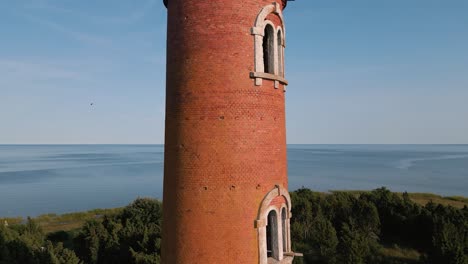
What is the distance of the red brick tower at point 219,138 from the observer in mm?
8375

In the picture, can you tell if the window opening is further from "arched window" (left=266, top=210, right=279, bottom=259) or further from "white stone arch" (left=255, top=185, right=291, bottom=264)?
"arched window" (left=266, top=210, right=279, bottom=259)

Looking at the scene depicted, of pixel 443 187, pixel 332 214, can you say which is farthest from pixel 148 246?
pixel 443 187

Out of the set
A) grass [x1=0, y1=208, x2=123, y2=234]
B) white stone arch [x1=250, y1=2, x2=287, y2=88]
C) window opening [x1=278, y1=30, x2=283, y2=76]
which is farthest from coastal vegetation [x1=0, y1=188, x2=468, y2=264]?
white stone arch [x1=250, y1=2, x2=287, y2=88]

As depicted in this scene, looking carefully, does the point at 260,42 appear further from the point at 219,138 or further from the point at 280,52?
the point at 219,138

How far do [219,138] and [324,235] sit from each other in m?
21.1

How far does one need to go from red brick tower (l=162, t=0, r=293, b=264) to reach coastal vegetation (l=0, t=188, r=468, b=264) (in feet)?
51.1

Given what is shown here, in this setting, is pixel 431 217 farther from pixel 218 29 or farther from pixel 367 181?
pixel 367 181

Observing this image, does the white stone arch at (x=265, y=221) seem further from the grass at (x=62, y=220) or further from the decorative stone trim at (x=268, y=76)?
the grass at (x=62, y=220)

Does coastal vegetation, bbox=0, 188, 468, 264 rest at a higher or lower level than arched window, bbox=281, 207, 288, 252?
lower

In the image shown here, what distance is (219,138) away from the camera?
A: 27.7 ft

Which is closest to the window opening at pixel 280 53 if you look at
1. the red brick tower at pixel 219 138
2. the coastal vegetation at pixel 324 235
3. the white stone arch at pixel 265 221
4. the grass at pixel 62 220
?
the red brick tower at pixel 219 138

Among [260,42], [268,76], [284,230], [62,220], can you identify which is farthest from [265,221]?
[62,220]

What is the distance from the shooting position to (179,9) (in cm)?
900

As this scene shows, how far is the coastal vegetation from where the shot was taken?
2327cm
